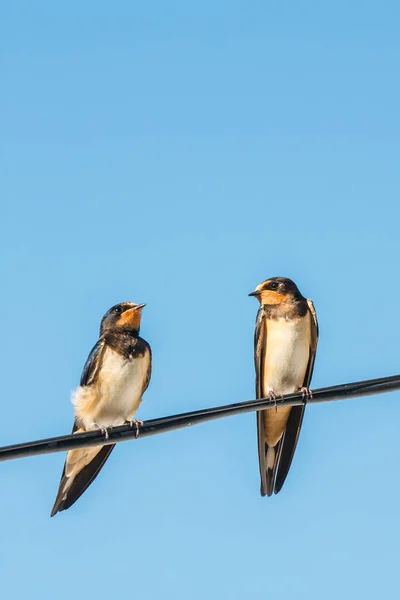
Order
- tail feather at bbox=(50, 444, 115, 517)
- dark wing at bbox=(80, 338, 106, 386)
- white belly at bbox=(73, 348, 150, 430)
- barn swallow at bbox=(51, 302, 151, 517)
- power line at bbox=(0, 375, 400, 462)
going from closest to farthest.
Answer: power line at bbox=(0, 375, 400, 462) < tail feather at bbox=(50, 444, 115, 517) < barn swallow at bbox=(51, 302, 151, 517) < white belly at bbox=(73, 348, 150, 430) < dark wing at bbox=(80, 338, 106, 386)

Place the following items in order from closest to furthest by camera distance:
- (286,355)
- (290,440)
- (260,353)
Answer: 1. (290,440)
2. (286,355)
3. (260,353)

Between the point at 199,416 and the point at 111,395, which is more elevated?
the point at 111,395

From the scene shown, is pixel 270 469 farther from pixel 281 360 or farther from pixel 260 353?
pixel 260 353

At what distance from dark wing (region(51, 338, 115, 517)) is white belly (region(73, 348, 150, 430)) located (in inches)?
3.4

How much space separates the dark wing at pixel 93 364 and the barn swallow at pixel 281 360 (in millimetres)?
1194

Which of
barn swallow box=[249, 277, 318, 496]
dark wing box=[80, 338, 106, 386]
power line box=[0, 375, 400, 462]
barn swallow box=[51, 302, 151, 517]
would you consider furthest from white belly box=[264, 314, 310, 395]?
power line box=[0, 375, 400, 462]

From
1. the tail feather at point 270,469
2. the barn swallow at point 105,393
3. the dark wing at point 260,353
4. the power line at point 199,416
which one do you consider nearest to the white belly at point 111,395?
the barn swallow at point 105,393

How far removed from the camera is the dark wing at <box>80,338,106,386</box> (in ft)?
25.5

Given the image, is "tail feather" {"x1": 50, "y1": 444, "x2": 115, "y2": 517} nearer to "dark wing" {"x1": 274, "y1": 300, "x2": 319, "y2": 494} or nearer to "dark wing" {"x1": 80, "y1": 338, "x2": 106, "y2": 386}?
"dark wing" {"x1": 80, "y1": 338, "x2": 106, "y2": 386}

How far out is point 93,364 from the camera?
7.84 metres

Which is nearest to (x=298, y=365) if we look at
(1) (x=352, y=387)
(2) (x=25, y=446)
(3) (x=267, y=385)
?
(3) (x=267, y=385)

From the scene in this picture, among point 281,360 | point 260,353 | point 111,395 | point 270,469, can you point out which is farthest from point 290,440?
point 111,395

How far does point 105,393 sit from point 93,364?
0.29 meters

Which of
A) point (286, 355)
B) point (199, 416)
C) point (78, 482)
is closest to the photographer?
point (199, 416)
